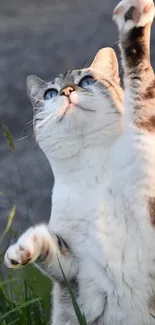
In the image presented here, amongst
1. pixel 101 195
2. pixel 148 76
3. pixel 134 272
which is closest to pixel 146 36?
pixel 148 76

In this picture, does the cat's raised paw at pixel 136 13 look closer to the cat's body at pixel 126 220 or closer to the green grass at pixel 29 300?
the cat's body at pixel 126 220

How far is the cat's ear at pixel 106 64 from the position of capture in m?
1.34

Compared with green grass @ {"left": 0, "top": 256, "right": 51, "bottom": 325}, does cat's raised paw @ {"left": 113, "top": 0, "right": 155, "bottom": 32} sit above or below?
above

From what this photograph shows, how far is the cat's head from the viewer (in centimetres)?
123

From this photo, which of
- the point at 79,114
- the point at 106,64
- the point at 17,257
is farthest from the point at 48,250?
the point at 106,64

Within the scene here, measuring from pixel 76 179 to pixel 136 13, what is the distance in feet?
1.05

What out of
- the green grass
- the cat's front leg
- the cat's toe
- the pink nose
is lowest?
the green grass

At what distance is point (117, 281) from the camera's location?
3.69 ft

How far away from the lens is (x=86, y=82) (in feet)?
4.24

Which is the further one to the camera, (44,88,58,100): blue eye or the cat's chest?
(44,88,58,100): blue eye

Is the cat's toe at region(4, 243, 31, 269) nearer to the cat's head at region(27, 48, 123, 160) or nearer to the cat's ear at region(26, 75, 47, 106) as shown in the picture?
the cat's head at region(27, 48, 123, 160)

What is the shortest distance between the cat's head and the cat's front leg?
0.16 meters

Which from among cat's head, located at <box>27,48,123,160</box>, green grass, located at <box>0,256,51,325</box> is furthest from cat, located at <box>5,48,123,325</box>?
green grass, located at <box>0,256,51,325</box>

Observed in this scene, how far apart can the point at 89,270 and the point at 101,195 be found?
5.1 inches
